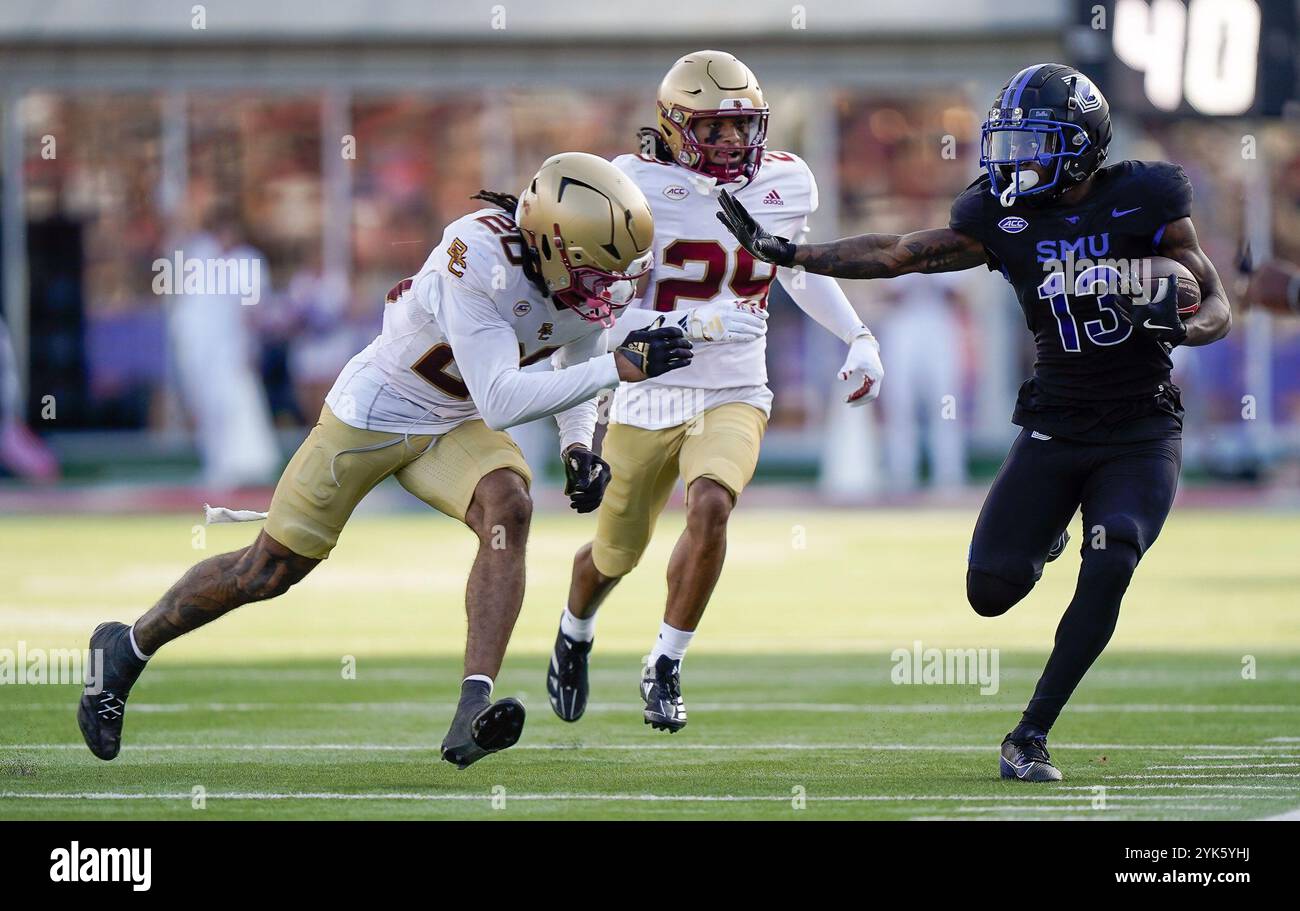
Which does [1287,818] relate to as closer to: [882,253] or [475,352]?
[882,253]

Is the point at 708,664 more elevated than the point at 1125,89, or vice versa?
the point at 1125,89

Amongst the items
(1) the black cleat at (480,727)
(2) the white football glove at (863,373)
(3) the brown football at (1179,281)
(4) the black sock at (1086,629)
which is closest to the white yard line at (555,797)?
(1) the black cleat at (480,727)

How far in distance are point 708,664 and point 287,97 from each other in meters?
13.9

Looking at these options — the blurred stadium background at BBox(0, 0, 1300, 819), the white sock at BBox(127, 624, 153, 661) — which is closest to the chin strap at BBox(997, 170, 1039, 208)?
the white sock at BBox(127, 624, 153, 661)

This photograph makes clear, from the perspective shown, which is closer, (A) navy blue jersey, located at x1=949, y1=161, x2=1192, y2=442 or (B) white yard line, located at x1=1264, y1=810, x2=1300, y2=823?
(B) white yard line, located at x1=1264, y1=810, x2=1300, y2=823

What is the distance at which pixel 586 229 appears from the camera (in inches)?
254

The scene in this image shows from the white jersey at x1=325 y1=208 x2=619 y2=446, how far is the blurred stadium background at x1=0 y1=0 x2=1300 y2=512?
14466 millimetres

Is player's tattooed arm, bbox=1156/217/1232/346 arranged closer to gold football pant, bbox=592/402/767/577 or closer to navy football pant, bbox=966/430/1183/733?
navy football pant, bbox=966/430/1183/733

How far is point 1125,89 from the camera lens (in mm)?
14797

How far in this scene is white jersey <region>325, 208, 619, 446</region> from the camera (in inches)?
254
